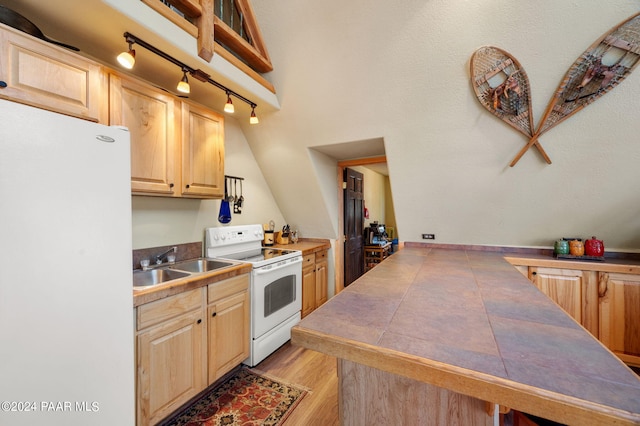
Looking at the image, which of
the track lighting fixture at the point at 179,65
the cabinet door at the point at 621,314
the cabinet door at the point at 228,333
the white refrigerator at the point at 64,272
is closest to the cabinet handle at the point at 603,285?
the cabinet door at the point at 621,314

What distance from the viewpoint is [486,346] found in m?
0.73

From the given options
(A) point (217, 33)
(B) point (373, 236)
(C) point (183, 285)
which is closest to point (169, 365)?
(C) point (183, 285)

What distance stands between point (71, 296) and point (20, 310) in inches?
5.4

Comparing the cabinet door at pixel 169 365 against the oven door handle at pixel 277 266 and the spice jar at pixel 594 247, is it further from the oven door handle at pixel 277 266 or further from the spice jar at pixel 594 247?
the spice jar at pixel 594 247

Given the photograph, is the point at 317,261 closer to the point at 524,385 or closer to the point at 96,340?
the point at 96,340

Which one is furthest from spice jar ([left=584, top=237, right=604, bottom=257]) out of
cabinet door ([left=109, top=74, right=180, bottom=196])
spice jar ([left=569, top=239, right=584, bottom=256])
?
cabinet door ([left=109, top=74, right=180, bottom=196])

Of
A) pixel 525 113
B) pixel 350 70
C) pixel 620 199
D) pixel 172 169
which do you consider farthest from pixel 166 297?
pixel 620 199

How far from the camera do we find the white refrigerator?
0.88 metres

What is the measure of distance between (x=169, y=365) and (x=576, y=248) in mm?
3153

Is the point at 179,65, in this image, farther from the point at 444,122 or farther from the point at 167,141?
the point at 444,122

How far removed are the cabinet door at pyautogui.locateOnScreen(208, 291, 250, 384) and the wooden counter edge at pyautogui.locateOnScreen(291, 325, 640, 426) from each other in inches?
48.9

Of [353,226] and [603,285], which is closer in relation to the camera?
[603,285]

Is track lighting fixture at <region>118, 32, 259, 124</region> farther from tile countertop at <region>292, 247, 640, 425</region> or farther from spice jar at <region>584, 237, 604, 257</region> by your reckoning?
spice jar at <region>584, 237, 604, 257</region>

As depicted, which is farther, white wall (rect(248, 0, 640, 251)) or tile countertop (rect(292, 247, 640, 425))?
white wall (rect(248, 0, 640, 251))
